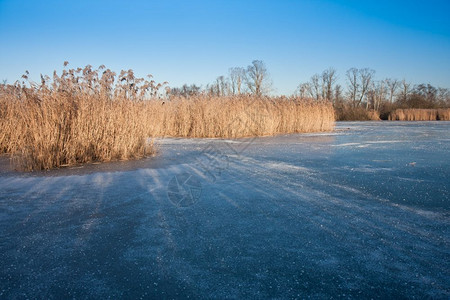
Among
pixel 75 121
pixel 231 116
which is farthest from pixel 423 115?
pixel 75 121

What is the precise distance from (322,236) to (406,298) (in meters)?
0.65

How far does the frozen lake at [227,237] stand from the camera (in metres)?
1.29

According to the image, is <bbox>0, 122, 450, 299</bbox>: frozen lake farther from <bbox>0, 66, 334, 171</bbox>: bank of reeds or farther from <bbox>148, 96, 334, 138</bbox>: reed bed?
<bbox>148, 96, 334, 138</bbox>: reed bed

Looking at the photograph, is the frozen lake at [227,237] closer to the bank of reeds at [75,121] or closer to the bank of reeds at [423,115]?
the bank of reeds at [75,121]

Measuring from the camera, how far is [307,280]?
1315 millimetres

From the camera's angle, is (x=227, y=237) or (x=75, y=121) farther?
(x=75, y=121)

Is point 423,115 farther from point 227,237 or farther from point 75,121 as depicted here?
point 227,237

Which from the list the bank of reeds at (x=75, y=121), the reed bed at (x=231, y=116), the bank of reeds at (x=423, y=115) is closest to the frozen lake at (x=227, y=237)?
the bank of reeds at (x=75, y=121)

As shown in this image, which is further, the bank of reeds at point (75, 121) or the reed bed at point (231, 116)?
the reed bed at point (231, 116)

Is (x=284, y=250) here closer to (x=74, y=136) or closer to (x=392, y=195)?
(x=392, y=195)

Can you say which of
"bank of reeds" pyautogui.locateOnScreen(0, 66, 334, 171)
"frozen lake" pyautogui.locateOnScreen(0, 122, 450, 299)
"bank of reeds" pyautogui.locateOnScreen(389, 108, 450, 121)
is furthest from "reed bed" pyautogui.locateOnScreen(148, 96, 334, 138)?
"bank of reeds" pyautogui.locateOnScreen(389, 108, 450, 121)

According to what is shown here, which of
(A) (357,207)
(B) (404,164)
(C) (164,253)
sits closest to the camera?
(C) (164,253)

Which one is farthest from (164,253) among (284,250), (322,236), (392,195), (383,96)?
(383,96)

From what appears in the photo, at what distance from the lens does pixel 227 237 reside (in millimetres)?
1821
